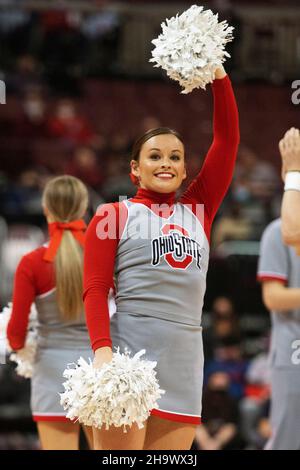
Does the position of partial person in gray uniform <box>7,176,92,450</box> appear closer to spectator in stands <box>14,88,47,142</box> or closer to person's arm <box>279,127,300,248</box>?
person's arm <box>279,127,300,248</box>

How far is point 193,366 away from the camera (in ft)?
9.93

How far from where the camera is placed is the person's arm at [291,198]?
319cm

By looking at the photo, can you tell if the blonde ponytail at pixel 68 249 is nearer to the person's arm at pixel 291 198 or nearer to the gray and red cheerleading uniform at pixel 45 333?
the gray and red cheerleading uniform at pixel 45 333

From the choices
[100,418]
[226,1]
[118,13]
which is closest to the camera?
[100,418]

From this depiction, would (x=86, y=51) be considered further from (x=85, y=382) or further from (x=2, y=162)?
(x=85, y=382)

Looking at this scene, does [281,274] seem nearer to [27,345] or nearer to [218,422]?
[27,345]

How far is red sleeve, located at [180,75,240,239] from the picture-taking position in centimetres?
313

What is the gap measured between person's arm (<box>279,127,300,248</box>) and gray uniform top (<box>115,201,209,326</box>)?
36 centimetres

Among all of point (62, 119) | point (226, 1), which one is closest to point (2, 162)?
point (62, 119)

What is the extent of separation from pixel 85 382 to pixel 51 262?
110 cm

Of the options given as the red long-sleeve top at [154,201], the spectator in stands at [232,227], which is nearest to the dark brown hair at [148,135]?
the red long-sleeve top at [154,201]

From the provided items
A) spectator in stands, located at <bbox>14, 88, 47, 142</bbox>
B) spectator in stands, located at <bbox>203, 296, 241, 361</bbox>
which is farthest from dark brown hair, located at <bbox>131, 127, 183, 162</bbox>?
spectator in stands, located at <bbox>14, 88, 47, 142</bbox>

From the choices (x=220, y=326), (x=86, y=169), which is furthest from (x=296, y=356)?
(x=86, y=169)

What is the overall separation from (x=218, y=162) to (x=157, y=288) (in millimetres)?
515
